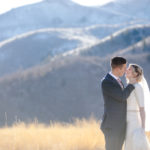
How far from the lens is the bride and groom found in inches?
162

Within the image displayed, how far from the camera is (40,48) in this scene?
12975 centimetres

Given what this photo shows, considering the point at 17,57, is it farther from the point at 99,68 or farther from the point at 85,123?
the point at 85,123

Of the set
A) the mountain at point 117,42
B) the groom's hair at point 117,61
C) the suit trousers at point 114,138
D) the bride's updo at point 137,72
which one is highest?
the mountain at point 117,42

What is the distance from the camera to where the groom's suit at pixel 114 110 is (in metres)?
4.07

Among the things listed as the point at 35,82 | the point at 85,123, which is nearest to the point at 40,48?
the point at 35,82

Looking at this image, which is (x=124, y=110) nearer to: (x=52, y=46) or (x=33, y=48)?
(x=33, y=48)

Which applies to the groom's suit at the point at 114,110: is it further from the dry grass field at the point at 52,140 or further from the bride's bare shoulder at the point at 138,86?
the dry grass field at the point at 52,140

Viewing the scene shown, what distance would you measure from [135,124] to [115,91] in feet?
1.52

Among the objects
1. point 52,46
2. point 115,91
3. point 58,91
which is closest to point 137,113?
point 115,91

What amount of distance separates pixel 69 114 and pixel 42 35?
87608 millimetres

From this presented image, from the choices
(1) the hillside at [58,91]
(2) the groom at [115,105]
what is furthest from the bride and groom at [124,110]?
(1) the hillside at [58,91]

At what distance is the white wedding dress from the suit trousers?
0.24 feet

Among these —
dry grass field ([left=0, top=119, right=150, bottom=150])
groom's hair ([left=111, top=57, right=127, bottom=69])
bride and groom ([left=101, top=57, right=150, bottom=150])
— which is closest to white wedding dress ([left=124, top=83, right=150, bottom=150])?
bride and groom ([left=101, top=57, right=150, bottom=150])

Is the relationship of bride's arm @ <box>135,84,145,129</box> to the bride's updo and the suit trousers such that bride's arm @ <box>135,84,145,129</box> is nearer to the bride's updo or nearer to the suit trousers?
the bride's updo
